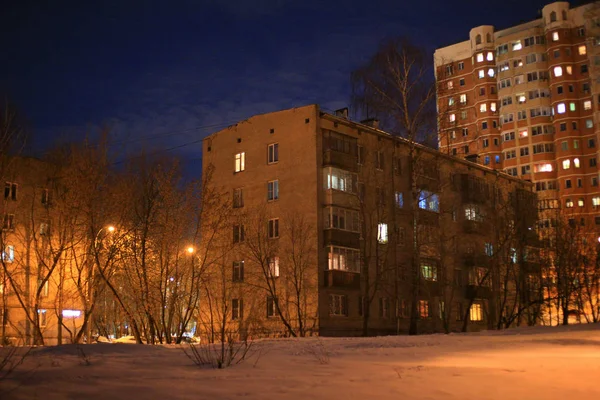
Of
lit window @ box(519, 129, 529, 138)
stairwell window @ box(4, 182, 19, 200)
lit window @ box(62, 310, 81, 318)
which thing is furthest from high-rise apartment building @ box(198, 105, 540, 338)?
lit window @ box(519, 129, 529, 138)

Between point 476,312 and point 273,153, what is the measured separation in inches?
918

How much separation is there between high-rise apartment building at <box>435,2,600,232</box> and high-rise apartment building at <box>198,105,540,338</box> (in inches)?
1719

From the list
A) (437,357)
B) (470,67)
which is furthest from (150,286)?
(470,67)

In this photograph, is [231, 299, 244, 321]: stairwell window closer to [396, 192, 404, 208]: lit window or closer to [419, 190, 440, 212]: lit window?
[396, 192, 404, 208]: lit window

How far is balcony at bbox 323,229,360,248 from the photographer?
41188 mm

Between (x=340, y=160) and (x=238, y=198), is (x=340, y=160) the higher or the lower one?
the higher one

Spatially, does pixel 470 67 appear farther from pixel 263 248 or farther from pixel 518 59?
pixel 263 248

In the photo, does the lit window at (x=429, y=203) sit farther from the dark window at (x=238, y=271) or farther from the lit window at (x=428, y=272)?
the dark window at (x=238, y=271)

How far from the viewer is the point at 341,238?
41.7 metres

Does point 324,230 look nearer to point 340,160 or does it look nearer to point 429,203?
point 340,160

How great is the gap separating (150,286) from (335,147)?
17.9 meters

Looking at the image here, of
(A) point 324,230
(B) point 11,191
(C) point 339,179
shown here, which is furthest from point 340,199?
(B) point 11,191

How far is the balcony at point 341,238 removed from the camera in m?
41.2

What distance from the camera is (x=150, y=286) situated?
29.8 m
